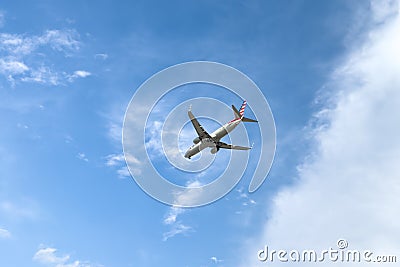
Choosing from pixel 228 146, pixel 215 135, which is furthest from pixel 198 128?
pixel 228 146

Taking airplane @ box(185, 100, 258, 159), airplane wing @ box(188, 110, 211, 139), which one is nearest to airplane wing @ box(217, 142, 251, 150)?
airplane @ box(185, 100, 258, 159)

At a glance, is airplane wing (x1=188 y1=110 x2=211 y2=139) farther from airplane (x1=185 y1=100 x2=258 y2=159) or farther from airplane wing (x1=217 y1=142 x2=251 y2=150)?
airplane wing (x1=217 y1=142 x2=251 y2=150)

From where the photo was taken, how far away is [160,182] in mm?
78250

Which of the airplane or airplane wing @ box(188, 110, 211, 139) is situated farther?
the airplane

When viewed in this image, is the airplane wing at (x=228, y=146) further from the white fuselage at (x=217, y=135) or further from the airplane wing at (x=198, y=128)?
the airplane wing at (x=198, y=128)

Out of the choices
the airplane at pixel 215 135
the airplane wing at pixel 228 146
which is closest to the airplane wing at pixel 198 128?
the airplane at pixel 215 135

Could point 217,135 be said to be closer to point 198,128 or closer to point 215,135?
point 215,135

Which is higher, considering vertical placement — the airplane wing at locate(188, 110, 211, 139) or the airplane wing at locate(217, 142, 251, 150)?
the airplane wing at locate(217, 142, 251, 150)

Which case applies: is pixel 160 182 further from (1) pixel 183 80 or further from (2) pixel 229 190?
(1) pixel 183 80

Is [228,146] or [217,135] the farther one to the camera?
[228,146]

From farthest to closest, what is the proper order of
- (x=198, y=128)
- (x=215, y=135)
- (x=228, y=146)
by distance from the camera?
(x=228, y=146) → (x=215, y=135) → (x=198, y=128)

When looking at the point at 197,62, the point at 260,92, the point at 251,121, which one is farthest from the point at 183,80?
the point at 251,121

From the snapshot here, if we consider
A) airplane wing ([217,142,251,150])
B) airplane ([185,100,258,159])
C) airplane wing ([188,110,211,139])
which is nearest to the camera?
airplane wing ([188,110,211,139])

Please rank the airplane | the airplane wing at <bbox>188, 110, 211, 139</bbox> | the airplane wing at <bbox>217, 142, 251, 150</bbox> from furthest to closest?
the airplane wing at <bbox>217, 142, 251, 150</bbox> < the airplane < the airplane wing at <bbox>188, 110, 211, 139</bbox>
